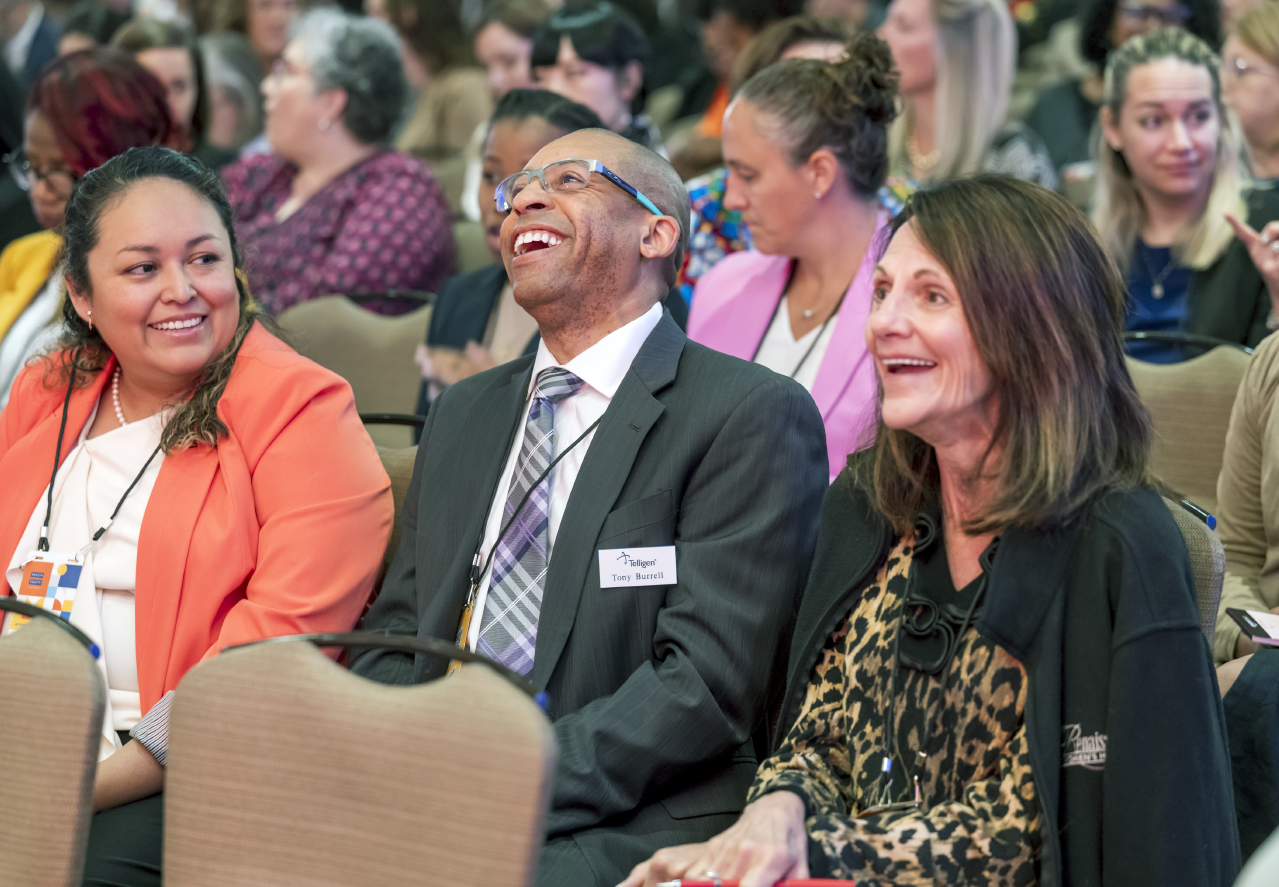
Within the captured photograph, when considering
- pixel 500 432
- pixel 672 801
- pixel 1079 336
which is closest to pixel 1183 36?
pixel 1079 336

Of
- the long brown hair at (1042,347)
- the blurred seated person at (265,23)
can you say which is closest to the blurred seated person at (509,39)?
the blurred seated person at (265,23)

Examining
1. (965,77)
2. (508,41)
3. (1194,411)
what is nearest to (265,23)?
(508,41)

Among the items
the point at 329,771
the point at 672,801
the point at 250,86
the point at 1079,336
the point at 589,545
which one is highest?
the point at 250,86

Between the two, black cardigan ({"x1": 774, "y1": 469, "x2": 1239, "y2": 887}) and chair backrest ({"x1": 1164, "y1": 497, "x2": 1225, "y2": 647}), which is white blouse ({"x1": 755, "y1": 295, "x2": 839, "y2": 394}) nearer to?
chair backrest ({"x1": 1164, "y1": 497, "x2": 1225, "y2": 647})

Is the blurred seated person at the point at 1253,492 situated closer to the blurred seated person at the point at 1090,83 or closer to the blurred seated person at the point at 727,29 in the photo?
the blurred seated person at the point at 1090,83

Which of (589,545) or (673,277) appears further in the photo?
(673,277)

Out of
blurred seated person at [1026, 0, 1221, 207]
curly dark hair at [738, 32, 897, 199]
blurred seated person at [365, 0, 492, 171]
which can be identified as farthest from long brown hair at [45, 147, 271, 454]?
blurred seated person at [365, 0, 492, 171]

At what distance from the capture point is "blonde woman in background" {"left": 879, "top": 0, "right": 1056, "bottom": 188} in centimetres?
433

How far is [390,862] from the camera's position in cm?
150

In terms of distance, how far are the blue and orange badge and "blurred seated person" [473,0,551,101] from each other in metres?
3.82

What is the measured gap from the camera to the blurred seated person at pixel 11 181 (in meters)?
4.82

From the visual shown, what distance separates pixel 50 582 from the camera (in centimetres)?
232

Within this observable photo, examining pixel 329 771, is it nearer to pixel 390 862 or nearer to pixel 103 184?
pixel 390 862

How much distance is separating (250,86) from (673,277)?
4.60m
